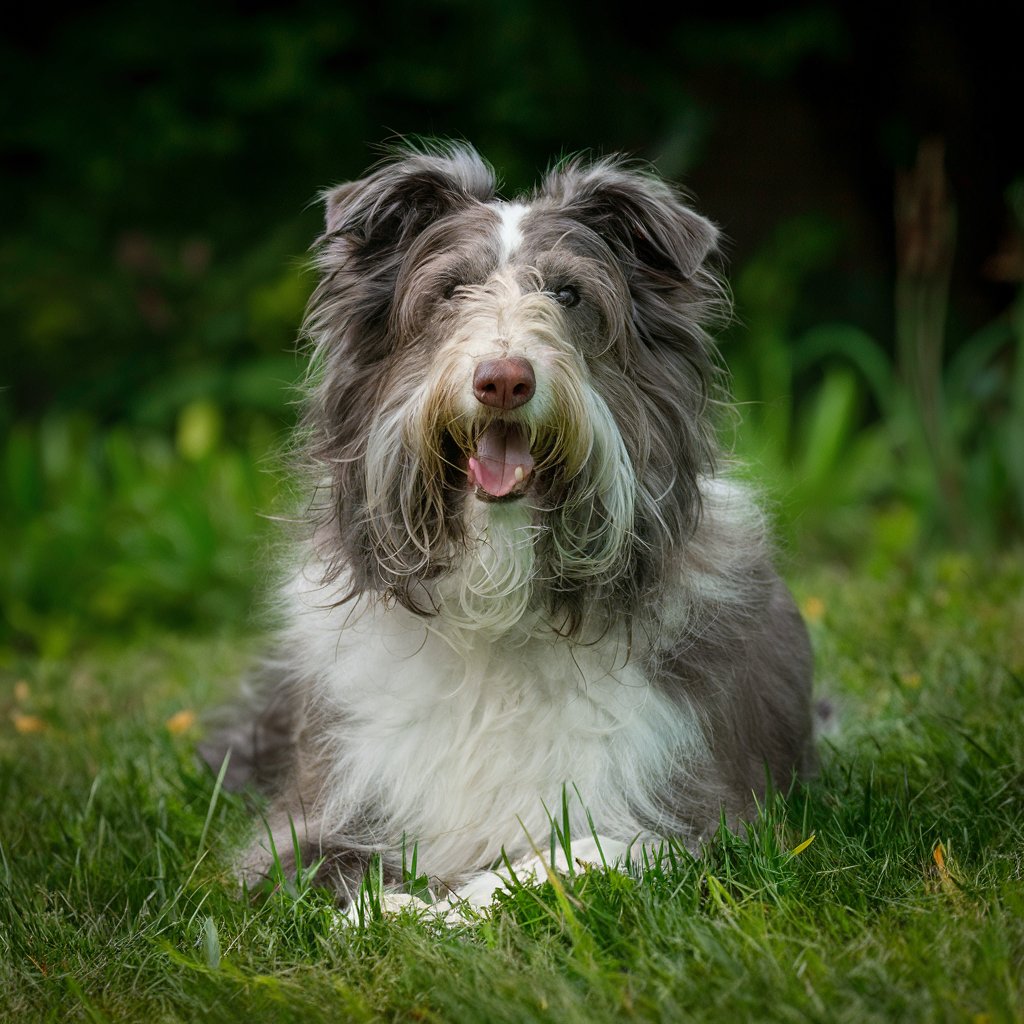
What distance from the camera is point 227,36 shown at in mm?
8320

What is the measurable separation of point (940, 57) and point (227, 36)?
462 centimetres

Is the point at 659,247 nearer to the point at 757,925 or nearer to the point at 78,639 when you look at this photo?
the point at 757,925

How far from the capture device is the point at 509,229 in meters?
2.96

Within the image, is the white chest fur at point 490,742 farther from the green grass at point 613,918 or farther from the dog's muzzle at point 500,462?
the dog's muzzle at point 500,462

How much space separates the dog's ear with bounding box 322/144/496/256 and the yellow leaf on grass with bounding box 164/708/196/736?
205 centimetres

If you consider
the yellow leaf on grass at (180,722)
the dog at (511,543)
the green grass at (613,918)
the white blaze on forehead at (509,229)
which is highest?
the white blaze on forehead at (509,229)

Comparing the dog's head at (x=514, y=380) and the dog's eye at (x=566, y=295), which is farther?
the dog's eye at (x=566, y=295)

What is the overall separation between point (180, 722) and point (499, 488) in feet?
7.51

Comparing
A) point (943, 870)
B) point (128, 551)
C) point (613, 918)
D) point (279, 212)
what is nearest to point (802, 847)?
point (943, 870)

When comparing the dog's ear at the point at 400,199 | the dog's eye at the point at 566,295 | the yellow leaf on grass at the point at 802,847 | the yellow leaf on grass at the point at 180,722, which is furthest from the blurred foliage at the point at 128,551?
the yellow leaf on grass at the point at 802,847

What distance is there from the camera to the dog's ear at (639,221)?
3.00m

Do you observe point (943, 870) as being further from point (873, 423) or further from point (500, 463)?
point (873, 423)

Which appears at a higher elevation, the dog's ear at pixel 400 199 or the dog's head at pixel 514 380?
the dog's ear at pixel 400 199

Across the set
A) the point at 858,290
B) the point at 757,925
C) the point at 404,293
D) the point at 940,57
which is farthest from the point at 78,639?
the point at 940,57
